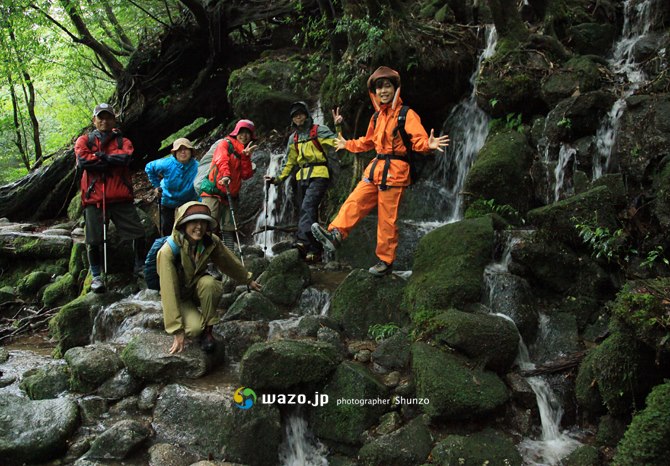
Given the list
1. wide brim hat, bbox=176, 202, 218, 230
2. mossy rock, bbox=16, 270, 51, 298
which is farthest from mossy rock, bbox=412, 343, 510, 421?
mossy rock, bbox=16, 270, 51, 298

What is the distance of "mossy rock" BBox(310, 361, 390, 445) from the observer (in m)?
5.15

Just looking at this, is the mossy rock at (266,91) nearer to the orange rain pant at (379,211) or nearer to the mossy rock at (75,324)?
the orange rain pant at (379,211)

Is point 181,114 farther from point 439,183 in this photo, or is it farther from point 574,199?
point 574,199

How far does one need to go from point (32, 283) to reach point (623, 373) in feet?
40.0

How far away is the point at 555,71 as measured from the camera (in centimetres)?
976

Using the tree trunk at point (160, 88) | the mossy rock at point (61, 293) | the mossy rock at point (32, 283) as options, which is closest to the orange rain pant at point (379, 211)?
the mossy rock at point (61, 293)

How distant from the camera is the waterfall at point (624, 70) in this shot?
8.40 metres

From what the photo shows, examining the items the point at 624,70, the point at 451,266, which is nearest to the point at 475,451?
the point at 451,266

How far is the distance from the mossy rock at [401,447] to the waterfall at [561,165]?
18.2 ft

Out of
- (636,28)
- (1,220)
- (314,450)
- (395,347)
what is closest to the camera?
(314,450)

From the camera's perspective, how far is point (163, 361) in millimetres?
5805

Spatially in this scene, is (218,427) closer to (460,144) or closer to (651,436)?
(651,436)

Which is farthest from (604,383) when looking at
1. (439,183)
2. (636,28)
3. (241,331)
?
(636,28)

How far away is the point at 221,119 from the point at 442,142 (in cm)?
1222
